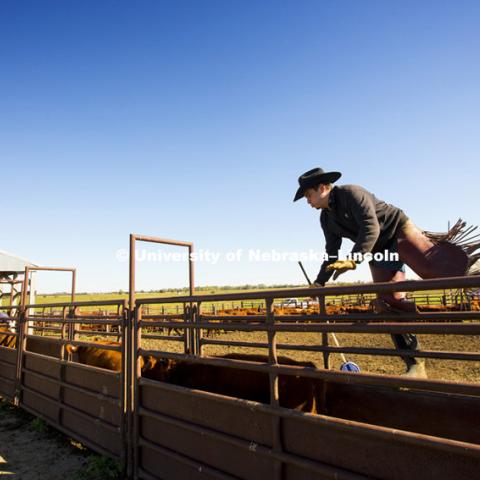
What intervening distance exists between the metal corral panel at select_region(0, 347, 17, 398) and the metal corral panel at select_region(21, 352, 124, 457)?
2.75 feet

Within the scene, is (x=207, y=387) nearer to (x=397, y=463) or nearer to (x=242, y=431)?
(x=242, y=431)

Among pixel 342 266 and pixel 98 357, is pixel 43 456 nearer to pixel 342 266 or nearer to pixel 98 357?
pixel 98 357

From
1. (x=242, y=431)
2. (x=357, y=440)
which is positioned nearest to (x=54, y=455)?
(x=242, y=431)

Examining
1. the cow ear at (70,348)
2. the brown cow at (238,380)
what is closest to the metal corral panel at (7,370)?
the cow ear at (70,348)

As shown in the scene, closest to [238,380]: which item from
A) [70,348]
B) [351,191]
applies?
[351,191]

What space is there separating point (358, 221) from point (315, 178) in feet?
1.77

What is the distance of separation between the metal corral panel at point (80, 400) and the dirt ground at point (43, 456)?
16cm

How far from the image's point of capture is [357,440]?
1.84 meters

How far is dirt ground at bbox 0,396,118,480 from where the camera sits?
11.2 ft

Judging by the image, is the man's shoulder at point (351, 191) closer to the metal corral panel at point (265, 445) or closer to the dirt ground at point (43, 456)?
the metal corral panel at point (265, 445)

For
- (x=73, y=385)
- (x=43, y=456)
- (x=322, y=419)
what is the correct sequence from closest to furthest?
(x=322, y=419), (x=43, y=456), (x=73, y=385)

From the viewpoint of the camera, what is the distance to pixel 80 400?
4.09 metres

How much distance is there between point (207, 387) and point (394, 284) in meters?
1.82

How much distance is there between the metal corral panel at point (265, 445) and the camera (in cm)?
163
